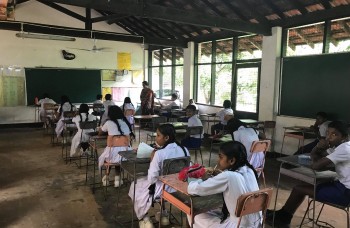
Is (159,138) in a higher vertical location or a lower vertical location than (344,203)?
higher

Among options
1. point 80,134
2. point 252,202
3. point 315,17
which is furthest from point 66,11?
point 252,202

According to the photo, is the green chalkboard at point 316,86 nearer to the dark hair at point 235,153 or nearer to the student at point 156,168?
the student at point 156,168

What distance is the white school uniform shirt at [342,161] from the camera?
255cm

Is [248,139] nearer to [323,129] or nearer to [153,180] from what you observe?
[153,180]

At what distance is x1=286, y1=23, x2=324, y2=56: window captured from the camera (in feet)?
18.6

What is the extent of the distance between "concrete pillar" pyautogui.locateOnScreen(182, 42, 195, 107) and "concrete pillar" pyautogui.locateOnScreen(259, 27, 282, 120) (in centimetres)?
290

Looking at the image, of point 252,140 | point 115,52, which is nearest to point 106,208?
point 252,140

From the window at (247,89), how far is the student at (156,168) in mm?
4566

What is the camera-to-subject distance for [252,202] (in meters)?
1.92

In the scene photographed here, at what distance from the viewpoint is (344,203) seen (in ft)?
8.68

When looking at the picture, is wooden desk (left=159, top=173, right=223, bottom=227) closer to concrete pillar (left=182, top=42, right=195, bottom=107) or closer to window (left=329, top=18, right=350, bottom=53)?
window (left=329, top=18, right=350, bottom=53)

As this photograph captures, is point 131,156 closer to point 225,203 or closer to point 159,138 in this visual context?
point 159,138

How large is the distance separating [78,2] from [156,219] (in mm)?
3264

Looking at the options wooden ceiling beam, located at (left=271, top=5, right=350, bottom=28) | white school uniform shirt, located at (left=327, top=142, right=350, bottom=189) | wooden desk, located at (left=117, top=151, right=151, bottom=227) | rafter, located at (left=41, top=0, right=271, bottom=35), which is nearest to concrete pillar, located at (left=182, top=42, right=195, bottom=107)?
rafter, located at (left=41, top=0, right=271, bottom=35)
